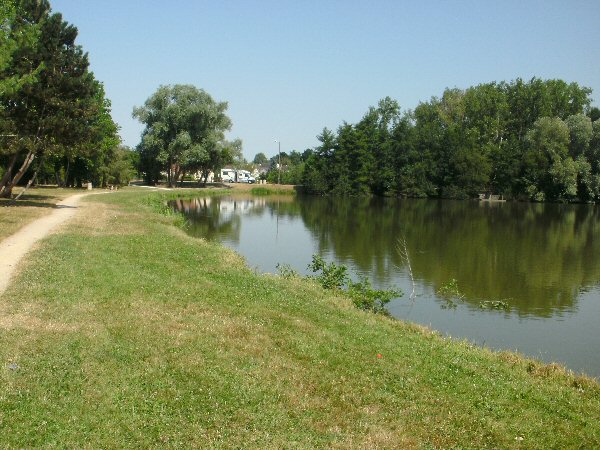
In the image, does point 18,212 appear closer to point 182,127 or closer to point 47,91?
point 47,91

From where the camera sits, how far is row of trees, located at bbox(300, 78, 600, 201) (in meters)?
76.4

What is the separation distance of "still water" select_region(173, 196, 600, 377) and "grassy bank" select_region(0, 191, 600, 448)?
11.5ft

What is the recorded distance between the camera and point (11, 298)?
10625mm

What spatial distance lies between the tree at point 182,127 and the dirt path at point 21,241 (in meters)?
46.1

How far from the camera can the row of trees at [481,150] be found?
7644 cm

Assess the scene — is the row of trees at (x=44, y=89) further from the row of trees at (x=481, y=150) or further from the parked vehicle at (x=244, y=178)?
the parked vehicle at (x=244, y=178)

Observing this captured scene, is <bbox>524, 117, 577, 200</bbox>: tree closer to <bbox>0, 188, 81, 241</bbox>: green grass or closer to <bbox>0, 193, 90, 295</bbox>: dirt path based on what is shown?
<bbox>0, 188, 81, 241</bbox>: green grass

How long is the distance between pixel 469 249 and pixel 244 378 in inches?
937

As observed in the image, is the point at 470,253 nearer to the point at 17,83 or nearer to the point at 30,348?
the point at 17,83

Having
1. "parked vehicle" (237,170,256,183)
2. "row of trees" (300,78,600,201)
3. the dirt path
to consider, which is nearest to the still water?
the dirt path

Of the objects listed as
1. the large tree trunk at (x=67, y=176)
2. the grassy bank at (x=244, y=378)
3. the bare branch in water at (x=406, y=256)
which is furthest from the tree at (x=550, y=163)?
the grassy bank at (x=244, y=378)

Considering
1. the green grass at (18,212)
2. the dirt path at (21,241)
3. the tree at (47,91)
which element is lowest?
the dirt path at (21,241)

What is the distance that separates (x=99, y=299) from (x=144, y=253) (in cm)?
598

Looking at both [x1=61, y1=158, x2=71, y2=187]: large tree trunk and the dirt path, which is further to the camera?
[x1=61, y1=158, x2=71, y2=187]: large tree trunk
